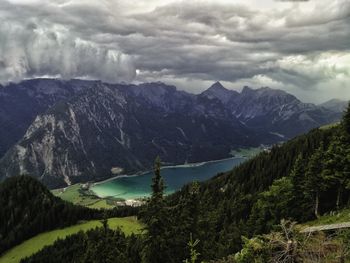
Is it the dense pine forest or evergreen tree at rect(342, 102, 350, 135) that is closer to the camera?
the dense pine forest

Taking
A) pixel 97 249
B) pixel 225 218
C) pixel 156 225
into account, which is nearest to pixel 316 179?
pixel 97 249

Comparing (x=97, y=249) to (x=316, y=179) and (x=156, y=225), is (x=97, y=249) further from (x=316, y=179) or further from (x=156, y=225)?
(x=316, y=179)

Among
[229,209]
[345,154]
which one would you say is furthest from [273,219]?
[229,209]

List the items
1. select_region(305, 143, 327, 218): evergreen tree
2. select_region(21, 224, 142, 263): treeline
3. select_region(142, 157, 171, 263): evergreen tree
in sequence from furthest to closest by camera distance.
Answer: select_region(305, 143, 327, 218): evergreen tree, select_region(21, 224, 142, 263): treeline, select_region(142, 157, 171, 263): evergreen tree

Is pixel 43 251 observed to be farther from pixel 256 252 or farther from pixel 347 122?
pixel 256 252

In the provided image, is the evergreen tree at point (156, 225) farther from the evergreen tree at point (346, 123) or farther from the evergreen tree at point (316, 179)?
the evergreen tree at point (346, 123)

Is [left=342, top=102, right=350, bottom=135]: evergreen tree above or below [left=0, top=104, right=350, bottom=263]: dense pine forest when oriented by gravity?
above

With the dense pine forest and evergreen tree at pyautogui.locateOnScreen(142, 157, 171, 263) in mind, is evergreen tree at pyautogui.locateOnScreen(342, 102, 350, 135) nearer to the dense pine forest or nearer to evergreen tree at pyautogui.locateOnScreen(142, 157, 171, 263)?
the dense pine forest

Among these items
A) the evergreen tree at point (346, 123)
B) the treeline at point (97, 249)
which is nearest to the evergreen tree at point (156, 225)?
the treeline at point (97, 249)

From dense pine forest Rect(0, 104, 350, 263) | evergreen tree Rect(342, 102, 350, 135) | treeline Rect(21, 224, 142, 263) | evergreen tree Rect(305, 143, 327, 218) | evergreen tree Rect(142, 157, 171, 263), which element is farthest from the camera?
evergreen tree Rect(342, 102, 350, 135)

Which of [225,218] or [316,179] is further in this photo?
[225,218]

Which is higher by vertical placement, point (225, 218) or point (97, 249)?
point (97, 249)

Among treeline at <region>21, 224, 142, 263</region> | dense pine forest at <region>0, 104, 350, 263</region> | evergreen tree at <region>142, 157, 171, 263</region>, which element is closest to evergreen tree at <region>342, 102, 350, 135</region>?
dense pine forest at <region>0, 104, 350, 263</region>
